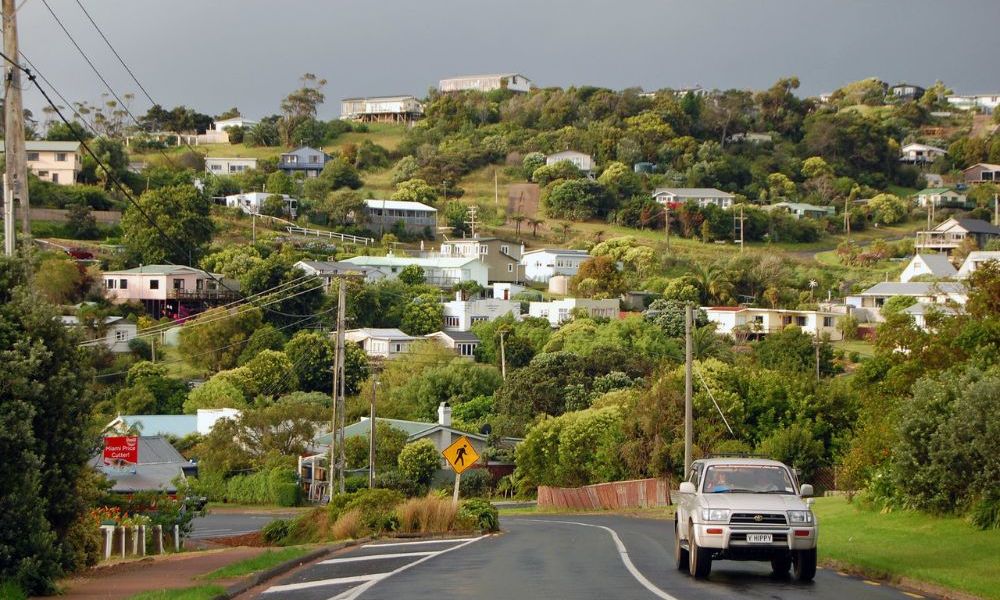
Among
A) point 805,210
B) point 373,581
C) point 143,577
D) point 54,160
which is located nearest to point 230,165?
point 54,160

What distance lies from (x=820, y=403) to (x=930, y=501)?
26.6 metres

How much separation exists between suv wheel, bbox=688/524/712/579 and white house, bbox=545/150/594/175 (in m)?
145

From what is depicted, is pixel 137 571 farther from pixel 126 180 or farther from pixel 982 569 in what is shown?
pixel 126 180

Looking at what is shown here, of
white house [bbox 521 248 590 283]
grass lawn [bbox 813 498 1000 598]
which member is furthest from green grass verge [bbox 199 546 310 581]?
white house [bbox 521 248 590 283]

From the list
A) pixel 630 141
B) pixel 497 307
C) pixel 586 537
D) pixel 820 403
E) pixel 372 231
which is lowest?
pixel 586 537

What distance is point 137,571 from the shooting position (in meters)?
21.5

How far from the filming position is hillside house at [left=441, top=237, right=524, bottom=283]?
125m

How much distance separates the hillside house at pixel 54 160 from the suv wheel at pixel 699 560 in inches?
4752

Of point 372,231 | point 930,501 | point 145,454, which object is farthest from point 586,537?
point 372,231

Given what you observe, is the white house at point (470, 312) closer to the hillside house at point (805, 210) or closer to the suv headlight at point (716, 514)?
the hillside house at point (805, 210)

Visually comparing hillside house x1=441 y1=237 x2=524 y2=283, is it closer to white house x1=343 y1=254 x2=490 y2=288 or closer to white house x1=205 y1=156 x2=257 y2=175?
white house x1=343 y1=254 x2=490 y2=288

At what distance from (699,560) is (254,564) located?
7.07m

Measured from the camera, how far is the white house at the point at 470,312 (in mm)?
106125

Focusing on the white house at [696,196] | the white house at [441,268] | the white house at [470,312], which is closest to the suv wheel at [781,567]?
the white house at [470,312]
